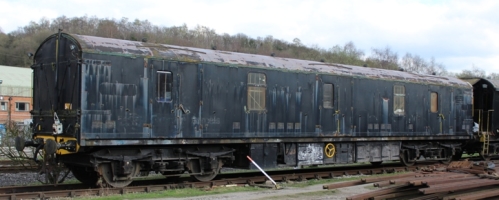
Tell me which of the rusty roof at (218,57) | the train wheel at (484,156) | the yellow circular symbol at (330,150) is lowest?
the train wheel at (484,156)

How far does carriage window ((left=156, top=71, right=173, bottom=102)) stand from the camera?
12.9 metres

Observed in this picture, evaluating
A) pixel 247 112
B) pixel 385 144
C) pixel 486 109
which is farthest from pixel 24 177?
pixel 486 109

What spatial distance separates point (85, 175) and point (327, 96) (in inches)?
320

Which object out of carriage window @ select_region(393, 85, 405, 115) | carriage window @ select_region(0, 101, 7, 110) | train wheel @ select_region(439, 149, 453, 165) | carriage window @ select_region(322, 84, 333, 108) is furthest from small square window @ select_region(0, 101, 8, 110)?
train wheel @ select_region(439, 149, 453, 165)

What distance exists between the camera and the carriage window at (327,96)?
55.1ft

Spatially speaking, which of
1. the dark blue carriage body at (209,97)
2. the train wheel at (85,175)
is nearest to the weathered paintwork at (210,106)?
the dark blue carriage body at (209,97)

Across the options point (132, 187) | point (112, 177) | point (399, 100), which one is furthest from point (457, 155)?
point (112, 177)

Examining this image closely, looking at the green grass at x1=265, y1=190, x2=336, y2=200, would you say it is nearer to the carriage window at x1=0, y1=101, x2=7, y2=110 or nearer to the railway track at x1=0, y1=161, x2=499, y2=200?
the railway track at x1=0, y1=161, x2=499, y2=200

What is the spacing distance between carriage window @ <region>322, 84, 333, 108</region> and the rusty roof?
Answer: 1.67ft

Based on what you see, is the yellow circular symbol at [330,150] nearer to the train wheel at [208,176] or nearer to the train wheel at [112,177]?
the train wheel at [208,176]

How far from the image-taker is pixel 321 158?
16547mm

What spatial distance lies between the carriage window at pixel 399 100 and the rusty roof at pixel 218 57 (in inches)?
15.3

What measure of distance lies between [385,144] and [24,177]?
40.8ft

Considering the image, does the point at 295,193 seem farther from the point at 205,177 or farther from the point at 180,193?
the point at 205,177
